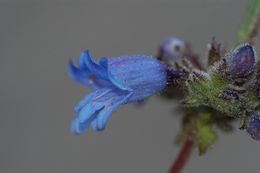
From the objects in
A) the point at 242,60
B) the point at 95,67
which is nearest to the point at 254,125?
the point at 242,60

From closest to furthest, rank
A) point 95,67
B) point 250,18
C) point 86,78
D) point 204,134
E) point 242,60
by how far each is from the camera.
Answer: point 242,60 < point 95,67 < point 86,78 < point 204,134 < point 250,18

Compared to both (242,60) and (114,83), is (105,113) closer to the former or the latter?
(114,83)

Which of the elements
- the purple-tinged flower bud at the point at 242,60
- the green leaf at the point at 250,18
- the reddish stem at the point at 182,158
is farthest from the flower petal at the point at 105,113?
the green leaf at the point at 250,18

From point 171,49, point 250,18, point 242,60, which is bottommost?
point 242,60

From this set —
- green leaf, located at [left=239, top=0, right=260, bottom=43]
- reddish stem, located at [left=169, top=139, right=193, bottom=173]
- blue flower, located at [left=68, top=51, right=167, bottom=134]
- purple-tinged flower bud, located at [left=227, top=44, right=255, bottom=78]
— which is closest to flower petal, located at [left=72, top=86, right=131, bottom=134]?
blue flower, located at [left=68, top=51, right=167, bottom=134]

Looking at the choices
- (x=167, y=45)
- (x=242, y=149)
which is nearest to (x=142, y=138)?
(x=242, y=149)

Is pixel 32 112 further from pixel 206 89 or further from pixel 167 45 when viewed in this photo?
pixel 206 89

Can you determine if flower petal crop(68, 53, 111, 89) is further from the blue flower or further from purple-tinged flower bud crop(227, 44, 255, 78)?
purple-tinged flower bud crop(227, 44, 255, 78)
